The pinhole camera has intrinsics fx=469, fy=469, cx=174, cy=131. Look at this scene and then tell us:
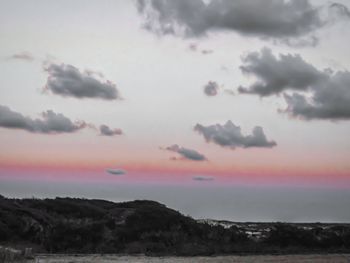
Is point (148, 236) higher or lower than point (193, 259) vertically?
higher

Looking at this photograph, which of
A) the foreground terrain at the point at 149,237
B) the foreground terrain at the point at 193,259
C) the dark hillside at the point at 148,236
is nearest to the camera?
the foreground terrain at the point at 193,259

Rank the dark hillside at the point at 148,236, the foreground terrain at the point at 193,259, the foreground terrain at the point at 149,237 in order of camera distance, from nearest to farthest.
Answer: the foreground terrain at the point at 193,259 < the foreground terrain at the point at 149,237 < the dark hillside at the point at 148,236

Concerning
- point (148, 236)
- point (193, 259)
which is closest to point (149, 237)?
point (148, 236)

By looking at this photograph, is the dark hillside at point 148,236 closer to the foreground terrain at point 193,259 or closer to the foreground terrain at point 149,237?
the foreground terrain at point 149,237

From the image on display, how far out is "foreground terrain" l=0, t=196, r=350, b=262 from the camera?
25734 mm

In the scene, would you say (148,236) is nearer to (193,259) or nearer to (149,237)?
(149,237)

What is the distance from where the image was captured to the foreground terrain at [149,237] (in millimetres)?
25734

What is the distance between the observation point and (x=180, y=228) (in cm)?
3053

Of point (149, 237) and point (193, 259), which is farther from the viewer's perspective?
point (149, 237)

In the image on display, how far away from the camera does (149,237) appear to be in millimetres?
28016

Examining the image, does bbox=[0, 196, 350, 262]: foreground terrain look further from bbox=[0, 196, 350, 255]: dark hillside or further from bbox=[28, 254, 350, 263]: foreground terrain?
bbox=[28, 254, 350, 263]: foreground terrain

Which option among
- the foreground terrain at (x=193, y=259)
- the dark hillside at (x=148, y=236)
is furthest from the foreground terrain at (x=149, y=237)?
the foreground terrain at (x=193, y=259)

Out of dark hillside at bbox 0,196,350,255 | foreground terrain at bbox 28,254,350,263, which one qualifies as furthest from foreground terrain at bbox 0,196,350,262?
foreground terrain at bbox 28,254,350,263

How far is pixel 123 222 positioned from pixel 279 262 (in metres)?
13.0
